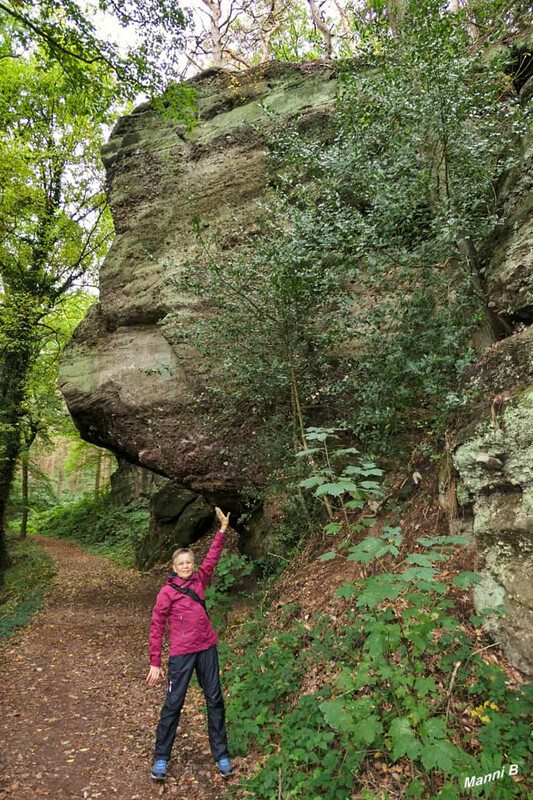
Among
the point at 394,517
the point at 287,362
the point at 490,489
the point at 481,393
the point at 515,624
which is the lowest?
the point at 515,624

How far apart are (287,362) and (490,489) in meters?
3.30

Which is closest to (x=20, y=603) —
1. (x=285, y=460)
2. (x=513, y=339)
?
(x=285, y=460)

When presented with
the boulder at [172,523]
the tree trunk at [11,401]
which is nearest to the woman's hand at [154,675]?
the boulder at [172,523]

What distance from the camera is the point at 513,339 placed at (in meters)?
4.53

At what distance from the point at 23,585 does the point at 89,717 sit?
8.72 m

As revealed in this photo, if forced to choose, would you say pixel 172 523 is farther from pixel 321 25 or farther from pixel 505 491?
pixel 321 25

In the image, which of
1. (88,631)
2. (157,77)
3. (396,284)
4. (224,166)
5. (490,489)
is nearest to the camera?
(490,489)

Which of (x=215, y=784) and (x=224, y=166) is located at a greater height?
(x=224, y=166)

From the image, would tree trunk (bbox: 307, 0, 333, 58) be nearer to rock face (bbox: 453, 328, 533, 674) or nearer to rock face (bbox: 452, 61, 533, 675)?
rock face (bbox: 452, 61, 533, 675)

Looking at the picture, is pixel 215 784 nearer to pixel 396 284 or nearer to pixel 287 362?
pixel 287 362

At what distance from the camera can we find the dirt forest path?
3.83 m

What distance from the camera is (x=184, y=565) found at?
156 inches

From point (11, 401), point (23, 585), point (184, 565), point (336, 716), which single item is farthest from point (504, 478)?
point (23, 585)

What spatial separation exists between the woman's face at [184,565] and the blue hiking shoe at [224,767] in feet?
4.85
